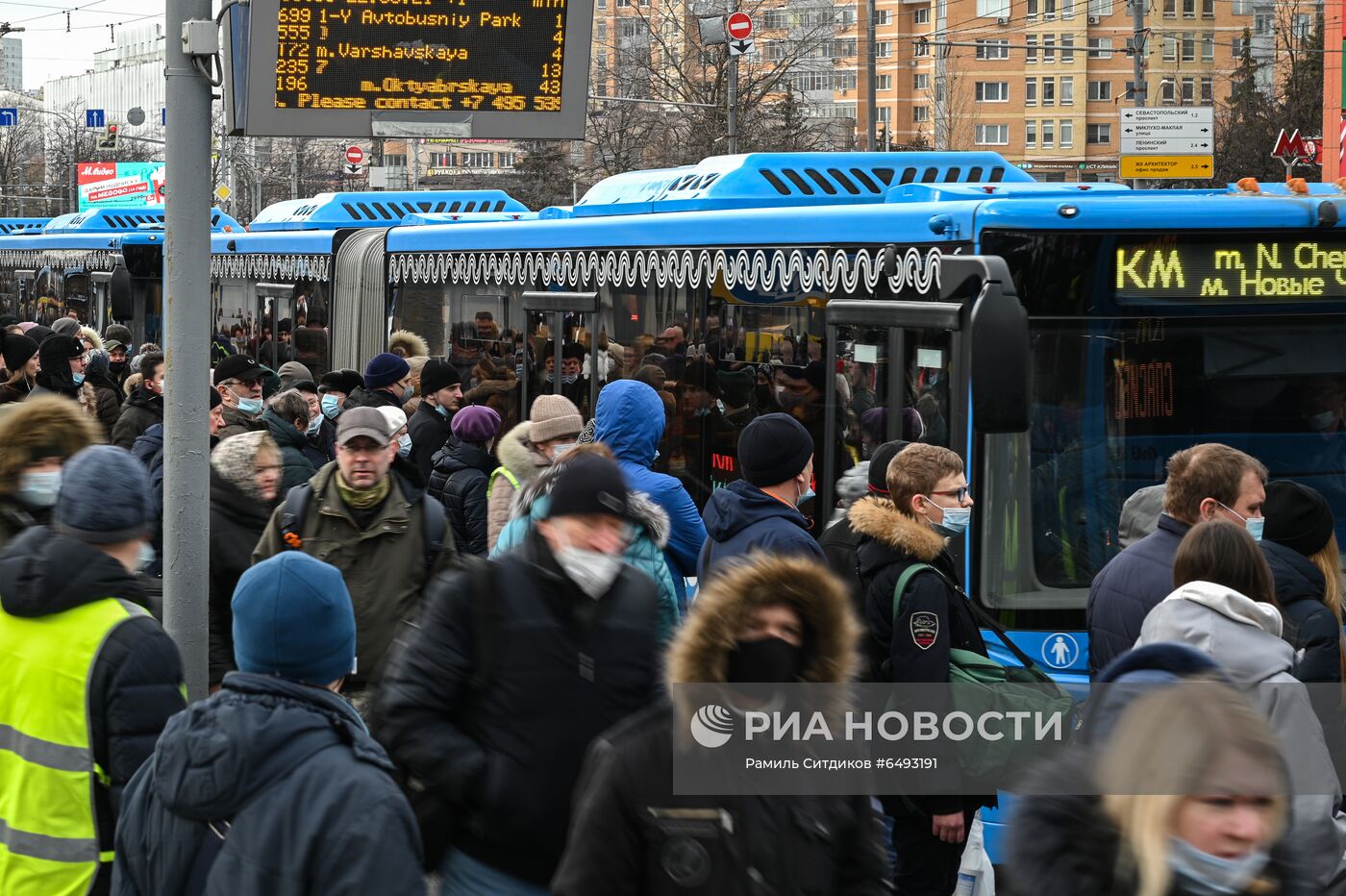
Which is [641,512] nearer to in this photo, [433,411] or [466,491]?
[466,491]

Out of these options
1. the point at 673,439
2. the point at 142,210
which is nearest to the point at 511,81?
the point at 673,439

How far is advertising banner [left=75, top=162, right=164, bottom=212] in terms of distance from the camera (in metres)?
73.1

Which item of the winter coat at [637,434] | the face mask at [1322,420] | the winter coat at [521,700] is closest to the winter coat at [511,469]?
the winter coat at [637,434]

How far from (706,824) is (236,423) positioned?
6036 mm

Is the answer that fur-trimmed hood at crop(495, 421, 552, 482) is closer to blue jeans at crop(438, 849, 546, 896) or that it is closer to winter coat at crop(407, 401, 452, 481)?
blue jeans at crop(438, 849, 546, 896)

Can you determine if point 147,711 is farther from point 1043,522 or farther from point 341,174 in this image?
point 341,174

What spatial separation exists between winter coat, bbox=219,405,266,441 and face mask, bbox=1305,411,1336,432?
4739 millimetres

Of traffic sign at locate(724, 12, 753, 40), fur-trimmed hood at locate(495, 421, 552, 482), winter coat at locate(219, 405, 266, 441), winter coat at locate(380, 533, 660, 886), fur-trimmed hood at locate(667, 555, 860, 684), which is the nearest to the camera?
fur-trimmed hood at locate(667, 555, 860, 684)

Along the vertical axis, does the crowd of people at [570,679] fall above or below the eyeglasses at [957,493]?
below

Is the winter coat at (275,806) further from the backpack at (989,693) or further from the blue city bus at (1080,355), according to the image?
the blue city bus at (1080,355)

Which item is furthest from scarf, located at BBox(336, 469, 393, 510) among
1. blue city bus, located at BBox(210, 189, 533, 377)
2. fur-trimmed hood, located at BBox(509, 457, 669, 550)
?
blue city bus, located at BBox(210, 189, 533, 377)

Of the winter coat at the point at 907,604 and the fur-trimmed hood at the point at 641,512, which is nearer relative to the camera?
the fur-trimmed hood at the point at 641,512

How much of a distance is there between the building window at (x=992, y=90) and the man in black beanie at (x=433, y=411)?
93.3 metres

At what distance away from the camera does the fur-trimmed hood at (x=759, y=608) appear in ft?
10.8
